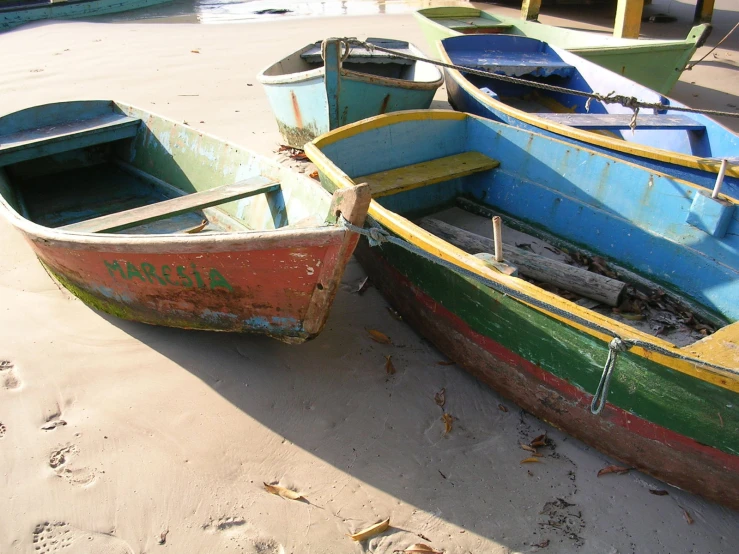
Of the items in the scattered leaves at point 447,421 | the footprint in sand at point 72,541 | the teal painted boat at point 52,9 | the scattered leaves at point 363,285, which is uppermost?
the teal painted boat at point 52,9

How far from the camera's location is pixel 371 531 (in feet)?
8.97

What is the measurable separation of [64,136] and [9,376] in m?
2.46

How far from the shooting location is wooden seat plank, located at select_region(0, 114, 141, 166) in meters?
4.98

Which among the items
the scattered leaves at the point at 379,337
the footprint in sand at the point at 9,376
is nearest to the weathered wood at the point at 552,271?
the scattered leaves at the point at 379,337

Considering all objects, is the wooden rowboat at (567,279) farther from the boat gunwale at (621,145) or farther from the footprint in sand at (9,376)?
the footprint in sand at (9,376)

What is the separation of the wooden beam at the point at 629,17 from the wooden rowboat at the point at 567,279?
566 centimetres

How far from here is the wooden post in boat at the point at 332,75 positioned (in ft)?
17.0

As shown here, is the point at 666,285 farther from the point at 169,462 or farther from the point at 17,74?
the point at 17,74

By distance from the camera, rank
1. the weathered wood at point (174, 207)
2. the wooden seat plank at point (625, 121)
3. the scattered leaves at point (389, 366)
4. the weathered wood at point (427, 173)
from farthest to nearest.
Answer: the wooden seat plank at point (625, 121) → the weathered wood at point (427, 173) → the weathered wood at point (174, 207) → the scattered leaves at point (389, 366)

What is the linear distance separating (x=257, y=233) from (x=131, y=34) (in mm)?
12460

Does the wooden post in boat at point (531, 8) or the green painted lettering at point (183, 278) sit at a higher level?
the wooden post in boat at point (531, 8)

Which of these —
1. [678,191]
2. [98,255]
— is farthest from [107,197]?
[678,191]

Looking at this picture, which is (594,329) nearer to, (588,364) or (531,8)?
(588,364)

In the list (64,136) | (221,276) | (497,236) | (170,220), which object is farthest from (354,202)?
(64,136)
